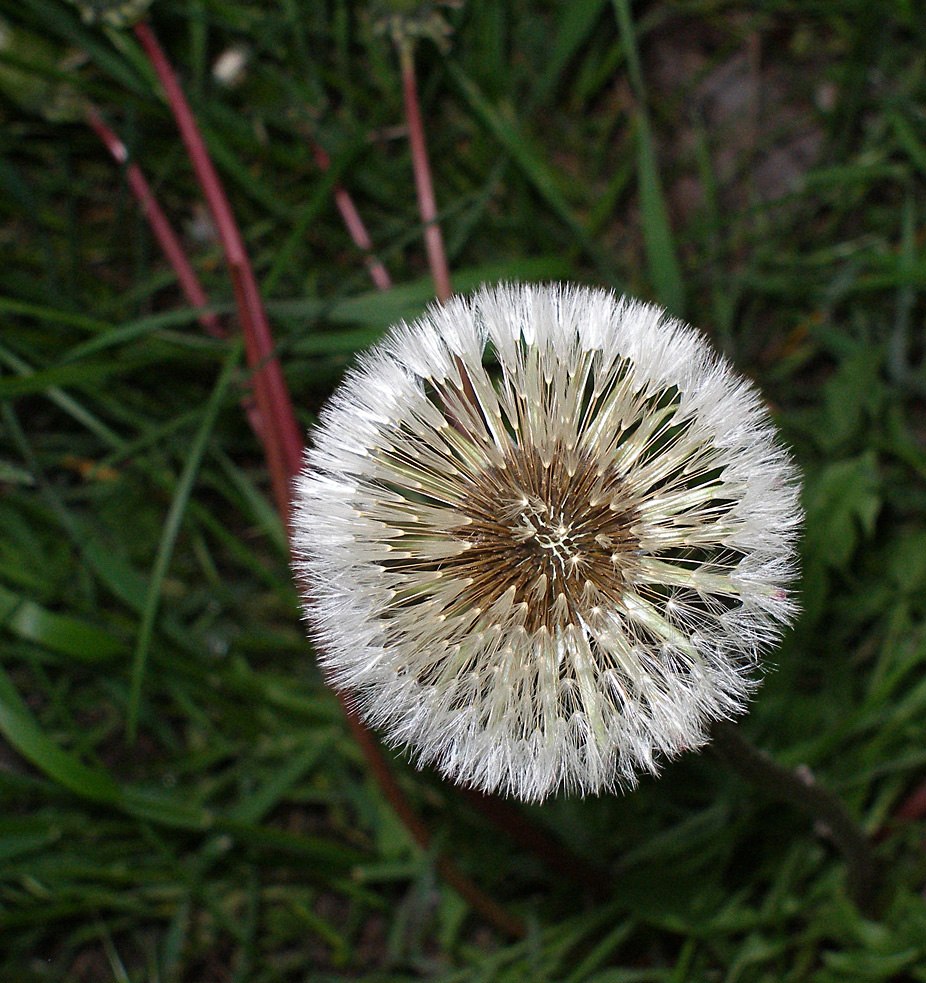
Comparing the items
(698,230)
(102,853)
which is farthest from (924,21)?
(102,853)

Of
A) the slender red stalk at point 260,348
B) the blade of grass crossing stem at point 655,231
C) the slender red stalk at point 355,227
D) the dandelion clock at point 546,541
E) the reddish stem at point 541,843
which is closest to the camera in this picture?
the dandelion clock at point 546,541

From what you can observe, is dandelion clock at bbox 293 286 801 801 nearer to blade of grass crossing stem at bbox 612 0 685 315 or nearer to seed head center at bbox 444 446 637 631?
seed head center at bbox 444 446 637 631

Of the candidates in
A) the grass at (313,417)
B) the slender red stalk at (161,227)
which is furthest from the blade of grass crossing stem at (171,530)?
the slender red stalk at (161,227)

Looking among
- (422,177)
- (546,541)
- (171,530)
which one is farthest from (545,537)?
(422,177)

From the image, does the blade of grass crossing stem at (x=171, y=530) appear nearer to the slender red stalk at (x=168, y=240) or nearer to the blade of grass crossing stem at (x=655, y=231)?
the slender red stalk at (x=168, y=240)

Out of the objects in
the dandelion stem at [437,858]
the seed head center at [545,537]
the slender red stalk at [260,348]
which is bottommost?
the dandelion stem at [437,858]

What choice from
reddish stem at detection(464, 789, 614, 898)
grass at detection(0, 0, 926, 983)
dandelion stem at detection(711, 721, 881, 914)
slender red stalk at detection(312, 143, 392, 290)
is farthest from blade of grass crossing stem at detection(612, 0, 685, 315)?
reddish stem at detection(464, 789, 614, 898)

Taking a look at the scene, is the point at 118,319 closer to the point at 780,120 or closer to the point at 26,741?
the point at 26,741

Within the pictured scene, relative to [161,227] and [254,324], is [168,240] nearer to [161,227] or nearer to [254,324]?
[161,227]
